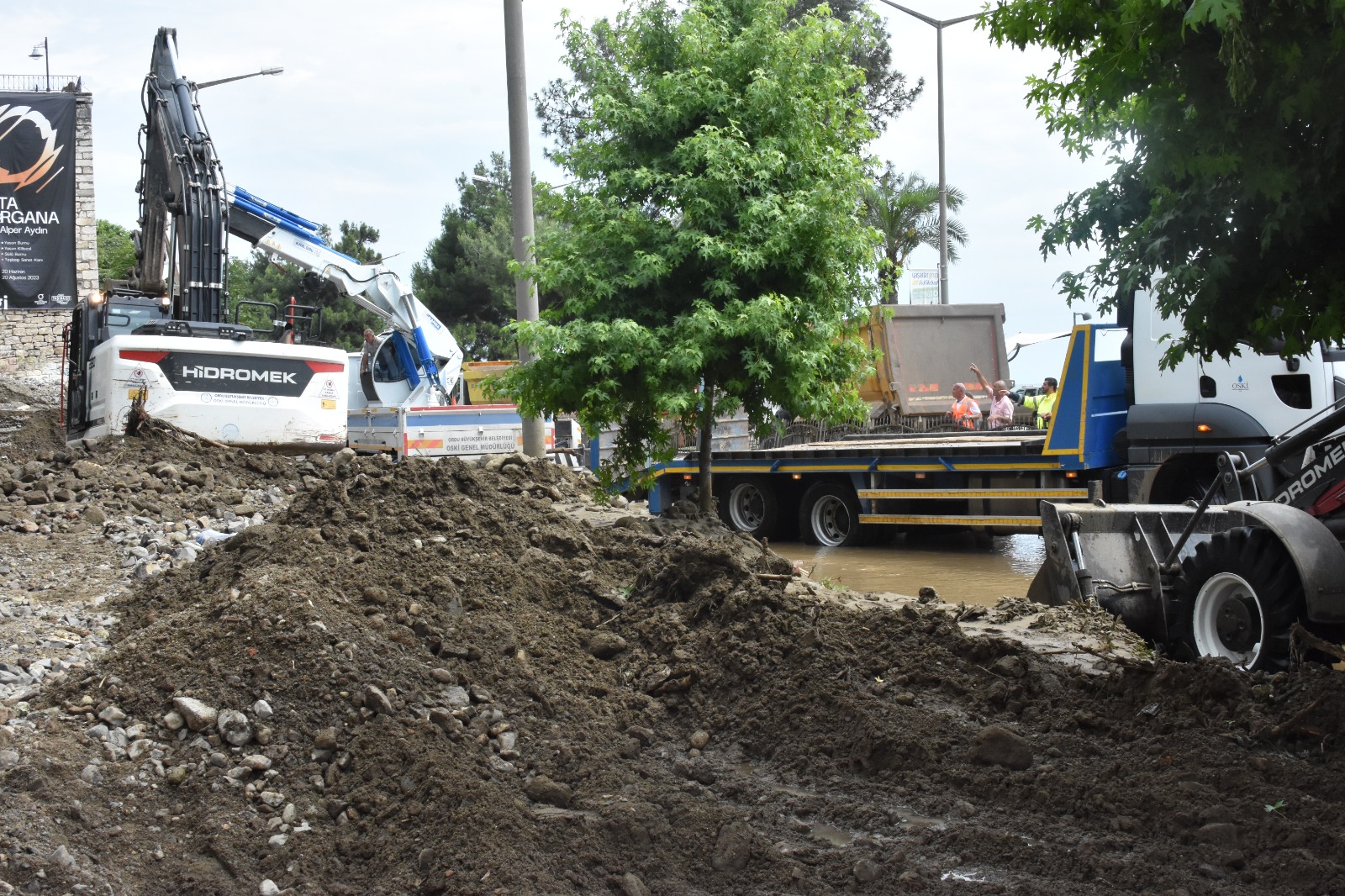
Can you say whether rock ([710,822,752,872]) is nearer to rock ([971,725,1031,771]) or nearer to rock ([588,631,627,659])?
rock ([971,725,1031,771])

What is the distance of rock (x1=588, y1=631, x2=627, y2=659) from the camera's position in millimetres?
6711

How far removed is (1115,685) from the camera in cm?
565

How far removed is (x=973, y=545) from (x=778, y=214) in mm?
7849

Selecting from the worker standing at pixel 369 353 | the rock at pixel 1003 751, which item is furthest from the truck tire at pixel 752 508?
the rock at pixel 1003 751

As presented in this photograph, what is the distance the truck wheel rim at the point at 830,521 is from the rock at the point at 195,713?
1089cm

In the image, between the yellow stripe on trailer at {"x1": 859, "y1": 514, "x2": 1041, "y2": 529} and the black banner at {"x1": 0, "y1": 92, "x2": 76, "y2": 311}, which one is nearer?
the yellow stripe on trailer at {"x1": 859, "y1": 514, "x2": 1041, "y2": 529}

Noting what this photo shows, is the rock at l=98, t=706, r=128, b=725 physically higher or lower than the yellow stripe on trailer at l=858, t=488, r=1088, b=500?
lower

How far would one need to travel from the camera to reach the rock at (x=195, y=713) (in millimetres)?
5211

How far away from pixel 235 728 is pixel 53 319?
35416 millimetres

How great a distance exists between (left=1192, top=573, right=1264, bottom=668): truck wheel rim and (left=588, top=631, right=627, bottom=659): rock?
3115 millimetres

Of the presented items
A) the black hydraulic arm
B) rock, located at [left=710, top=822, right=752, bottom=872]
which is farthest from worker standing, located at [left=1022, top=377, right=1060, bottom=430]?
rock, located at [left=710, top=822, right=752, bottom=872]

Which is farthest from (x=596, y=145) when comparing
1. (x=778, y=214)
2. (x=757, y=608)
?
(x=757, y=608)

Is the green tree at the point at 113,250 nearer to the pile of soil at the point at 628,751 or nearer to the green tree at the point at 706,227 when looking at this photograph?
the green tree at the point at 706,227

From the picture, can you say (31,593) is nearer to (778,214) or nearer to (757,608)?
(757,608)
